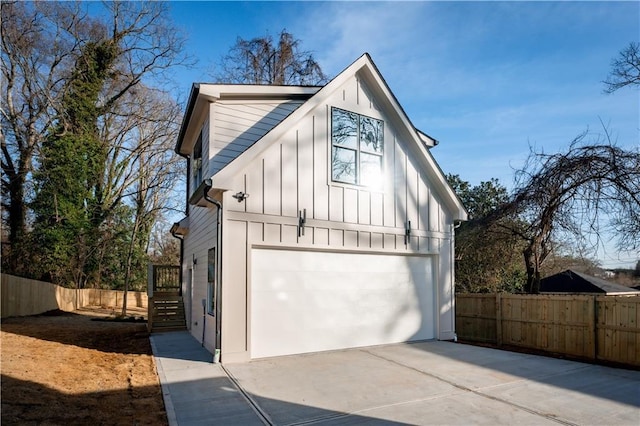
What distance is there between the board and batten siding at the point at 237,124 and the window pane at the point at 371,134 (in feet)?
6.37

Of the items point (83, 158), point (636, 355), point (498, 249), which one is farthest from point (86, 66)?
point (636, 355)

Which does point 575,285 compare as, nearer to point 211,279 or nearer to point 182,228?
point 211,279

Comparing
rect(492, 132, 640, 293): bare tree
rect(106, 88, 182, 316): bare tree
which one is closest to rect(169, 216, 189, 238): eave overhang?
rect(492, 132, 640, 293): bare tree

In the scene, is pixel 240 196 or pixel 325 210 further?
pixel 325 210

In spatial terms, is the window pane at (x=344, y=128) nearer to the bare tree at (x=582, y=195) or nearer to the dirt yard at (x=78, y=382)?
the bare tree at (x=582, y=195)

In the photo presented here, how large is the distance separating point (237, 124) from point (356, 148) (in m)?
2.80

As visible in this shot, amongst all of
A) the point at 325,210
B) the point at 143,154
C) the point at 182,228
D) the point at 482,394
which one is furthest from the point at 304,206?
the point at 143,154

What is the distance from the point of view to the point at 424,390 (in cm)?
570

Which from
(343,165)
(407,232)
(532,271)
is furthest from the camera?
(532,271)

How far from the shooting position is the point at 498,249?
13.1m

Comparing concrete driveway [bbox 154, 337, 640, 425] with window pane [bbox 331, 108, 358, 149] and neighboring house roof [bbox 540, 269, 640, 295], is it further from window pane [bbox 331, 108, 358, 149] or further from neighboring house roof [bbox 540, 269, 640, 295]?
neighboring house roof [bbox 540, 269, 640, 295]

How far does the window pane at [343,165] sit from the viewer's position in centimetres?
898

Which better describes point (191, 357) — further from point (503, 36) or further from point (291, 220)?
point (503, 36)

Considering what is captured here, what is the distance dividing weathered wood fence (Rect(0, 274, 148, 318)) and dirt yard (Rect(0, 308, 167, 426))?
6286mm
